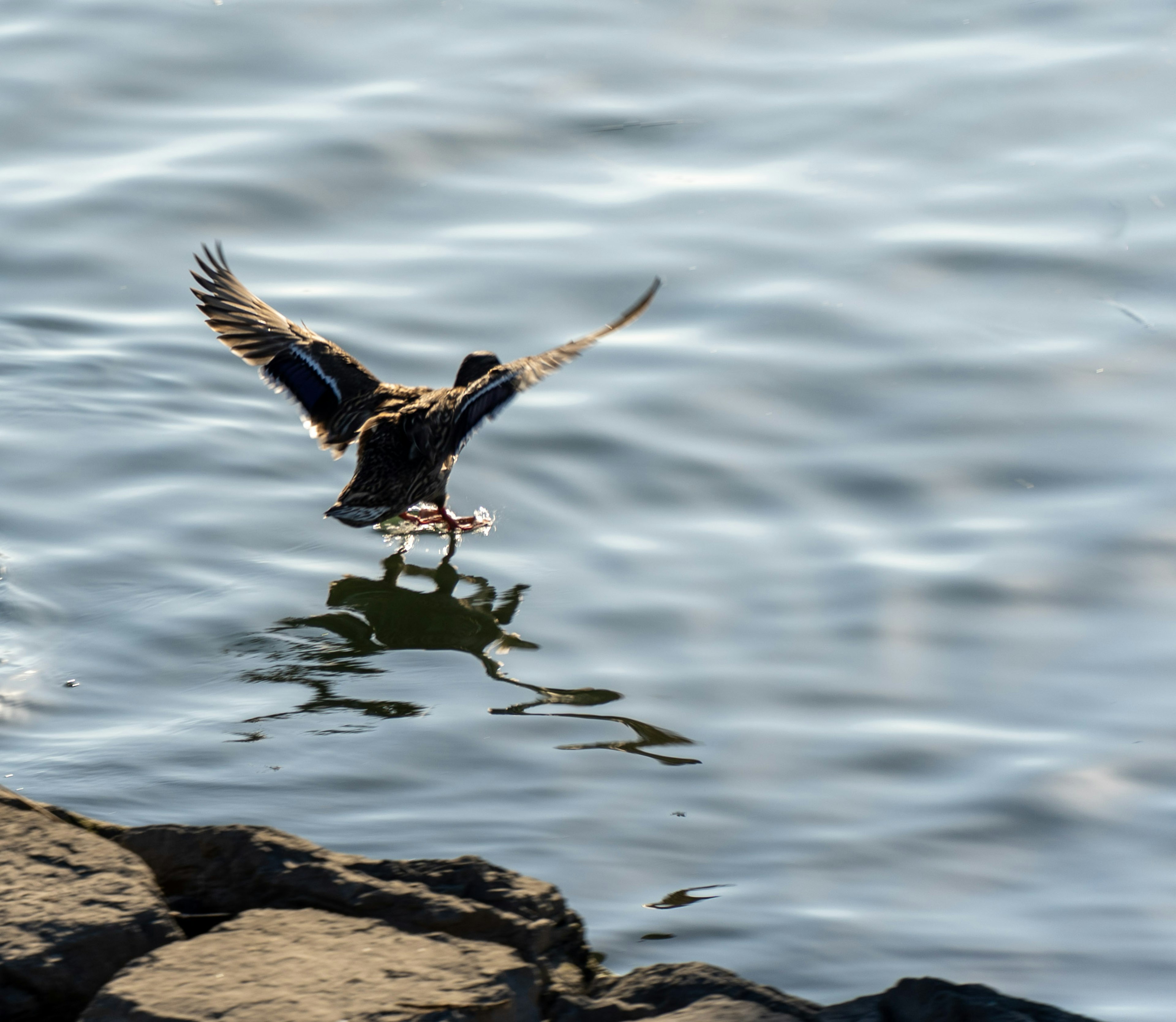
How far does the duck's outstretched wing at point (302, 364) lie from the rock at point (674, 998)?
399 centimetres

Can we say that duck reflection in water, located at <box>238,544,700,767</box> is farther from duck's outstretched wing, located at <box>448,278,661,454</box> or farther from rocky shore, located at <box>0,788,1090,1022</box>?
rocky shore, located at <box>0,788,1090,1022</box>

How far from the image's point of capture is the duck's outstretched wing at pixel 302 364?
813cm

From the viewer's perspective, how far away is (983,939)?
517cm

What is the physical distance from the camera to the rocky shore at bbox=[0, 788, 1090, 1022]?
13.8 ft

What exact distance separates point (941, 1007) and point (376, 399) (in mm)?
4712

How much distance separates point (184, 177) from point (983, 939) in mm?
7918

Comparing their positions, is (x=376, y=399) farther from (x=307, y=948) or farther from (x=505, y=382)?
(x=307, y=948)

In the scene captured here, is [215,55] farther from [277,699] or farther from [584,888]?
[584,888]

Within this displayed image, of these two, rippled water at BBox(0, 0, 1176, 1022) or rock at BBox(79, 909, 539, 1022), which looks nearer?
rock at BBox(79, 909, 539, 1022)

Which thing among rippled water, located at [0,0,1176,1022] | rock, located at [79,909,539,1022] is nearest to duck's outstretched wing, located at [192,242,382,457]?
rippled water, located at [0,0,1176,1022]

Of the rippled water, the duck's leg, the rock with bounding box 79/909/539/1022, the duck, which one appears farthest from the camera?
the duck's leg

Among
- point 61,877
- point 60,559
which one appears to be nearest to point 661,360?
point 60,559

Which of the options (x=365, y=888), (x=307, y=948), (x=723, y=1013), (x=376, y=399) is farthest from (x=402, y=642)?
(x=723, y=1013)

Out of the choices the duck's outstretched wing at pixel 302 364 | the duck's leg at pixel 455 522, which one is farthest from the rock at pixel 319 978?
the duck's outstretched wing at pixel 302 364
